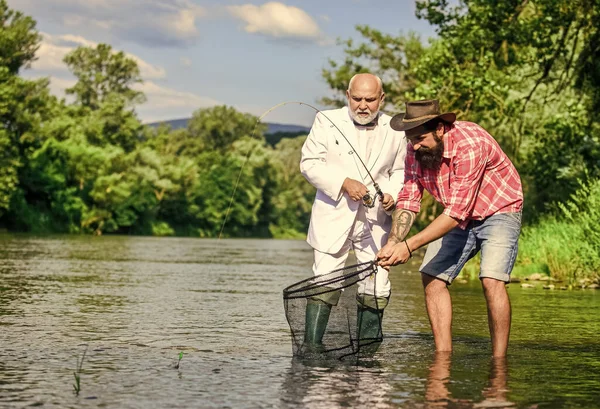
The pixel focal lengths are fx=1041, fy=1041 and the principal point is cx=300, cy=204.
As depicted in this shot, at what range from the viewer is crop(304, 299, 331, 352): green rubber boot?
25.3ft

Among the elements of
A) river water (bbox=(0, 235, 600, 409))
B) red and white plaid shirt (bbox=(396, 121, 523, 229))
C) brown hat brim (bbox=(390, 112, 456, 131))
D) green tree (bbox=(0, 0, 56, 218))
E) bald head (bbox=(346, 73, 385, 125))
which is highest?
green tree (bbox=(0, 0, 56, 218))

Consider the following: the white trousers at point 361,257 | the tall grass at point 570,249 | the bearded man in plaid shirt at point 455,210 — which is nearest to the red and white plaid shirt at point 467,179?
the bearded man in plaid shirt at point 455,210

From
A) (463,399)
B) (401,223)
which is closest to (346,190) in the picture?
(401,223)

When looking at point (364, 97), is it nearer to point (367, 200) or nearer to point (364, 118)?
point (364, 118)

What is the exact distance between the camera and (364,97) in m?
7.65

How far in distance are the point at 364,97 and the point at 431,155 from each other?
2.39 feet

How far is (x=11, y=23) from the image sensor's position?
76812mm

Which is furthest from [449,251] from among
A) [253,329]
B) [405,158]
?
[253,329]

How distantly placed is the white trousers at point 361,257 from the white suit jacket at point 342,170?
0.06 meters

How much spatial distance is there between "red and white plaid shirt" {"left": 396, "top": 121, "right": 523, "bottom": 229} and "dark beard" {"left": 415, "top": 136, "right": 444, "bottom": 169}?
33 mm

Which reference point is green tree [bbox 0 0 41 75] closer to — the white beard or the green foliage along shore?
the green foliage along shore

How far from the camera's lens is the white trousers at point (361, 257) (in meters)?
7.88

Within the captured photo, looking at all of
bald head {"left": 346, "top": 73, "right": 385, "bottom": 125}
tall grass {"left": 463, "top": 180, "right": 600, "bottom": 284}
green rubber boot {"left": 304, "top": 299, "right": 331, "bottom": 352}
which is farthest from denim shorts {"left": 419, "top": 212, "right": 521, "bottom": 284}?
tall grass {"left": 463, "top": 180, "right": 600, "bottom": 284}

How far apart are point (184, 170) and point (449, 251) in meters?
87.4
